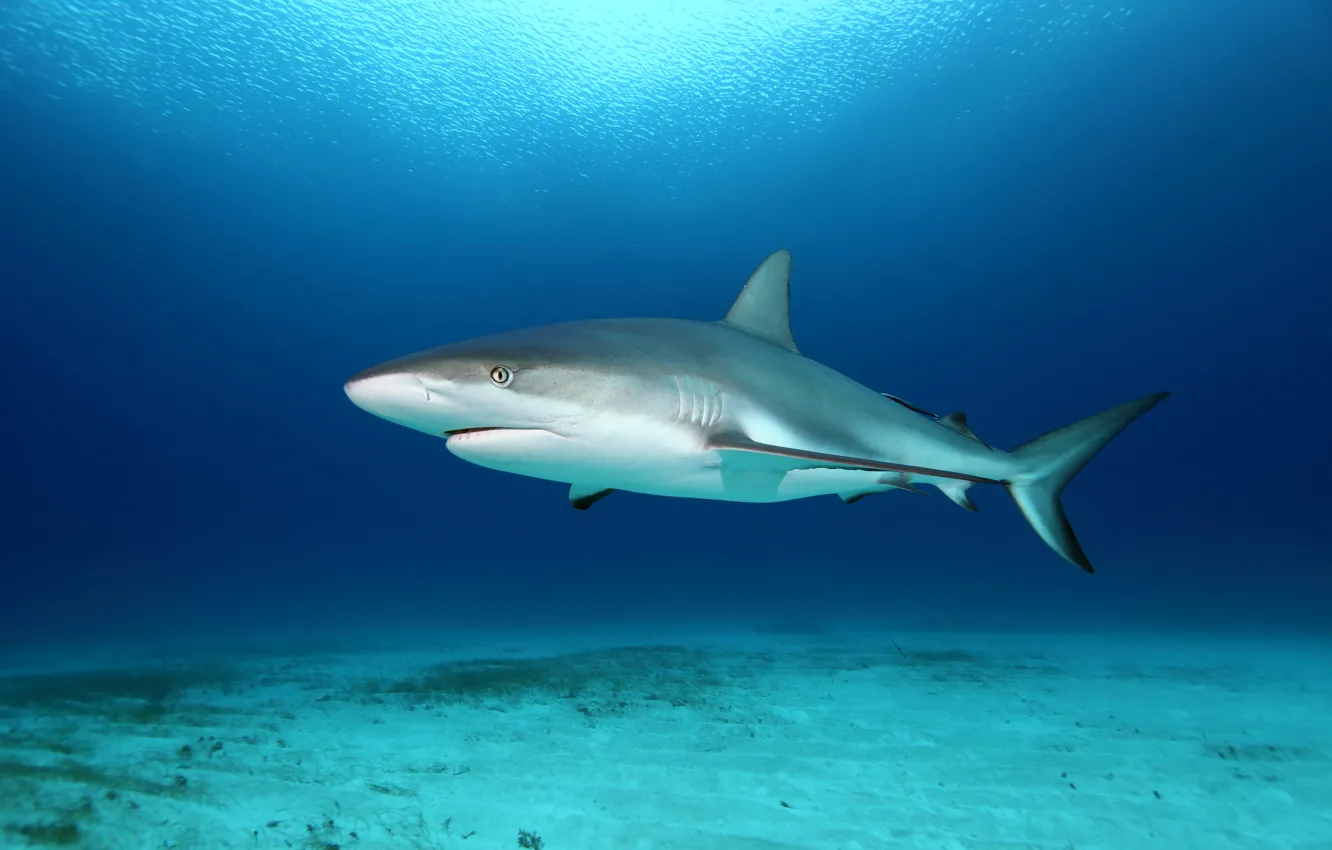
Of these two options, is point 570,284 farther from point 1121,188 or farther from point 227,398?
point 227,398

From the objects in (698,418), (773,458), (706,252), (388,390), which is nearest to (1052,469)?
(773,458)

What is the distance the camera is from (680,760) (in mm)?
3408

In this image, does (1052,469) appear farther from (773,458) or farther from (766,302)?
(773,458)

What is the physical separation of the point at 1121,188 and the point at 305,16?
33017 mm

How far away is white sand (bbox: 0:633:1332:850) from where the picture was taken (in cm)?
254

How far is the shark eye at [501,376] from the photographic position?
2168mm

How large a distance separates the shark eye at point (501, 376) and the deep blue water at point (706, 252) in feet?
54.4

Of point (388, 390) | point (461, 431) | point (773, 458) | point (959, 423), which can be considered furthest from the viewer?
point (959, 423)

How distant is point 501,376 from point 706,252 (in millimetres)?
32398

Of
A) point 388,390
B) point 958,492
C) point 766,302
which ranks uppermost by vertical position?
point 766,302

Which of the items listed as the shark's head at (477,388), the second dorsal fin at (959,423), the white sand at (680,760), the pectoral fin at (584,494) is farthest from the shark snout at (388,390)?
the second dorsal fin at (959,423)

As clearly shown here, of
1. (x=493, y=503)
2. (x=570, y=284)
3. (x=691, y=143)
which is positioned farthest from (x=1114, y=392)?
(x=493, y=503)

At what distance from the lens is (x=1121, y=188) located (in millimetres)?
26375

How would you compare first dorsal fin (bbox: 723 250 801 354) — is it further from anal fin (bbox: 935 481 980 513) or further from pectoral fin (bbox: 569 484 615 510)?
pectoral fin (bbox: 569 484 615 510)
